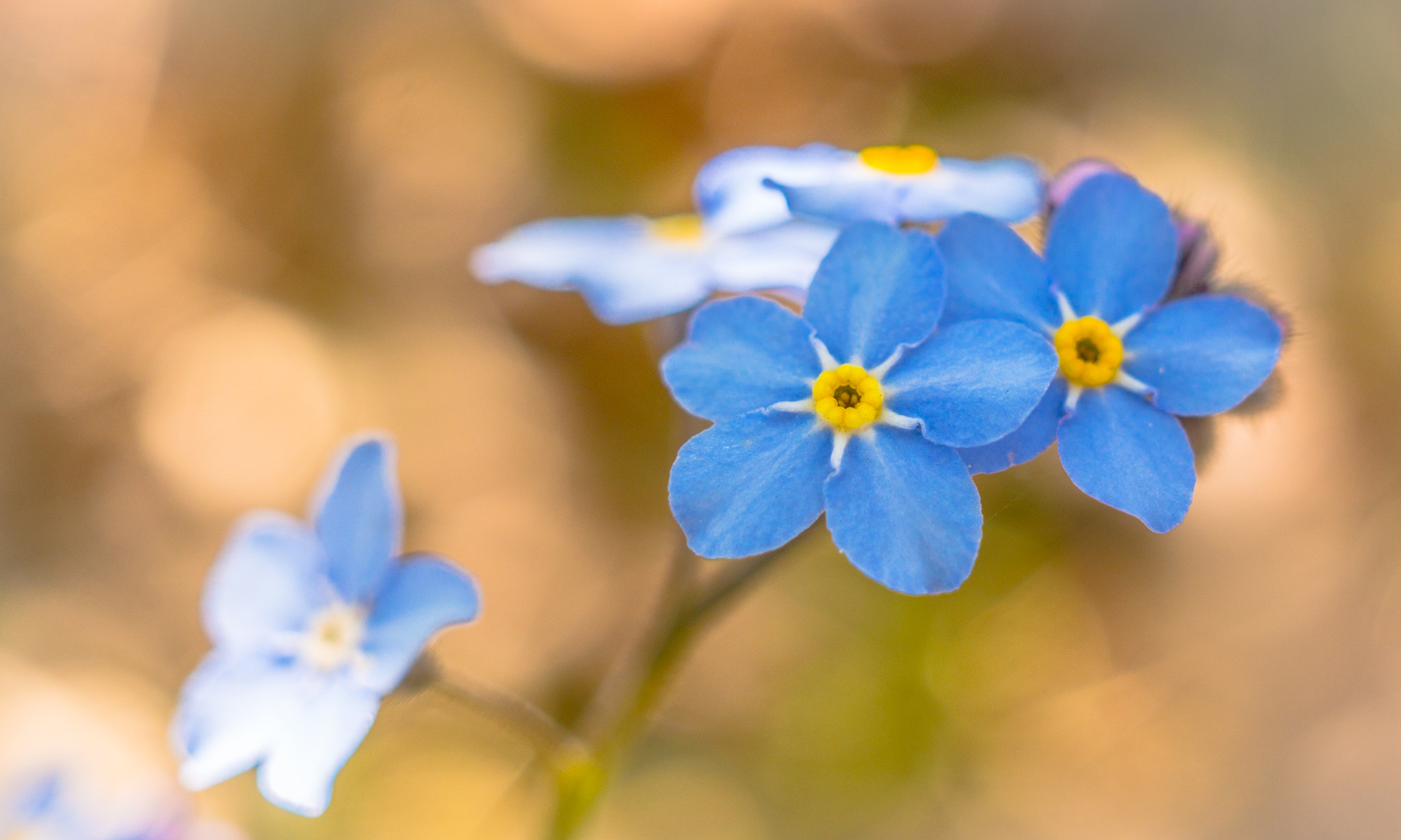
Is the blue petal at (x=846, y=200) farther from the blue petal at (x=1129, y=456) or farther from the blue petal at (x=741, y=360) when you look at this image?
the blue petal at (x=1129, y=456)

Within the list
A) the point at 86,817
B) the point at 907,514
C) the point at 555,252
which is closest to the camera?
the point at 907,514

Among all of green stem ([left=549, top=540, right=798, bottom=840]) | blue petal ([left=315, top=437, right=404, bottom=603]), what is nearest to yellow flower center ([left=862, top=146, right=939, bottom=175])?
green stem ([left=549, top=540, right=798, bottom=840])

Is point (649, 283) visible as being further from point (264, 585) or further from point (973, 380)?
point (264, 585)

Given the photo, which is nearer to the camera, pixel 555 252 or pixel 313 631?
pixel 313 631

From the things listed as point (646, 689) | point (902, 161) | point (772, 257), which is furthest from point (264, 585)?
point (902, 161)

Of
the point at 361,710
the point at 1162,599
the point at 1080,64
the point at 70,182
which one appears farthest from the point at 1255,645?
the point at 70,182

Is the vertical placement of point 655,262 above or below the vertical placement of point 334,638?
above

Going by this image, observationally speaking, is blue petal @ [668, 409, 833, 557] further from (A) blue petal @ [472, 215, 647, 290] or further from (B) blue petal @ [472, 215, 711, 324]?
(A) blue petal @ [472, 215, 647, 290]
